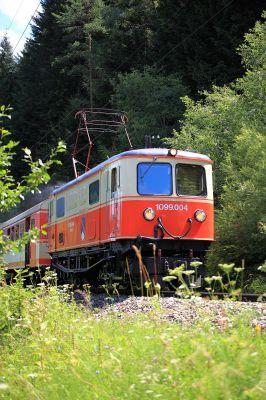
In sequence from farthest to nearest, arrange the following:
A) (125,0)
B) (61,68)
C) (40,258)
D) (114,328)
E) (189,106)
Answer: (61,68) < (125,0) < (189,106) < (40,258) < (114,328)

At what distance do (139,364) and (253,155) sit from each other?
12.0m

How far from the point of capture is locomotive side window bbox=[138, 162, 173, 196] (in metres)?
12.3

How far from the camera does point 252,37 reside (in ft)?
68.5

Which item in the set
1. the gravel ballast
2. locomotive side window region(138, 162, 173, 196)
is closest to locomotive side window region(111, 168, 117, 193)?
locomotive side window region(138, 162, 173, 196)

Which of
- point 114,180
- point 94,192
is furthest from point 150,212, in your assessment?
point 94,192

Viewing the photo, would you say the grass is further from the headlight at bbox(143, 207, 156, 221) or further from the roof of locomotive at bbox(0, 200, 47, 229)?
the roof of locomotive at bbox(0, 200, 47, 229)

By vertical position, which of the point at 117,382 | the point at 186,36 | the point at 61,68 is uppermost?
the point at 61,68

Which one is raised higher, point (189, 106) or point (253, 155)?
point (189, 106)

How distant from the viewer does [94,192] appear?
1386 cm

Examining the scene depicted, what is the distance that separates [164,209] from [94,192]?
2.23 m

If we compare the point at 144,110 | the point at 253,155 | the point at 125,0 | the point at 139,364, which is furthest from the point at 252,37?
the point at 125,0

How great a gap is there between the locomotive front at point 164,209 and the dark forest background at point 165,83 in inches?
61.8

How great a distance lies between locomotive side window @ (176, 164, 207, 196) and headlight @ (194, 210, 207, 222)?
45 cm

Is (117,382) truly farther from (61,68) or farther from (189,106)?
(61,68)
